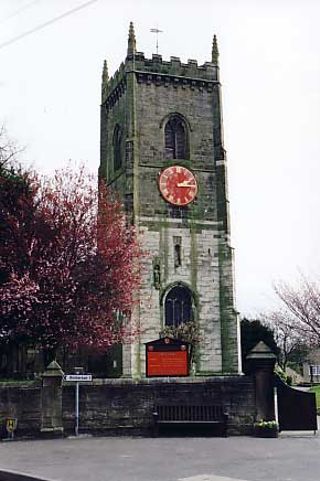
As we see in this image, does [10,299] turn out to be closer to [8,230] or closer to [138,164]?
[8,230]

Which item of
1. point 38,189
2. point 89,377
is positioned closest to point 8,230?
point 38,189

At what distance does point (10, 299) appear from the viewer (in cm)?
2528

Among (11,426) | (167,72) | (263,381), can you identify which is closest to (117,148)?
(167,72)

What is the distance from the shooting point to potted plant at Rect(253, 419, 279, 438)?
1880 cm

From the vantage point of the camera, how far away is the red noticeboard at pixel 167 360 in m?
20.7

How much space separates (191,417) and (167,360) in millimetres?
1931

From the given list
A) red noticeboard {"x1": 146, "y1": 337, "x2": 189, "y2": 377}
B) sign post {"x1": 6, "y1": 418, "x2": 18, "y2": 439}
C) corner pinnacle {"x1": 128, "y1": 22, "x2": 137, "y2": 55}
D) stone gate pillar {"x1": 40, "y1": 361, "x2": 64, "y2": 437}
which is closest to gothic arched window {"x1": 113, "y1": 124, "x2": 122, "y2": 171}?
corner pinnacle {"x1": 128, "y1": 22, "x2": 137, "y2": 55}

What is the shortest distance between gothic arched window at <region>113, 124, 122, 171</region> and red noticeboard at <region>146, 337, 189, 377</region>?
71.1 ft

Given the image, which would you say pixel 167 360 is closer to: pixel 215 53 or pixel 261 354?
pixel 261 354

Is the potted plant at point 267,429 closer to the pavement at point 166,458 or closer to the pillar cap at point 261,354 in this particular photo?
the pavement at point 166,458

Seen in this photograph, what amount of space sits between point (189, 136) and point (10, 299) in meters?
18.4

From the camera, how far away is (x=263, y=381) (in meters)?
19.6

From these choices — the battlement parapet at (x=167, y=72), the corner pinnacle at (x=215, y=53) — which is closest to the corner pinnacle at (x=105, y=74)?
the battlement parapet at (x=167, y=72)

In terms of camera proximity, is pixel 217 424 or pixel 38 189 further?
pixel 38 189
